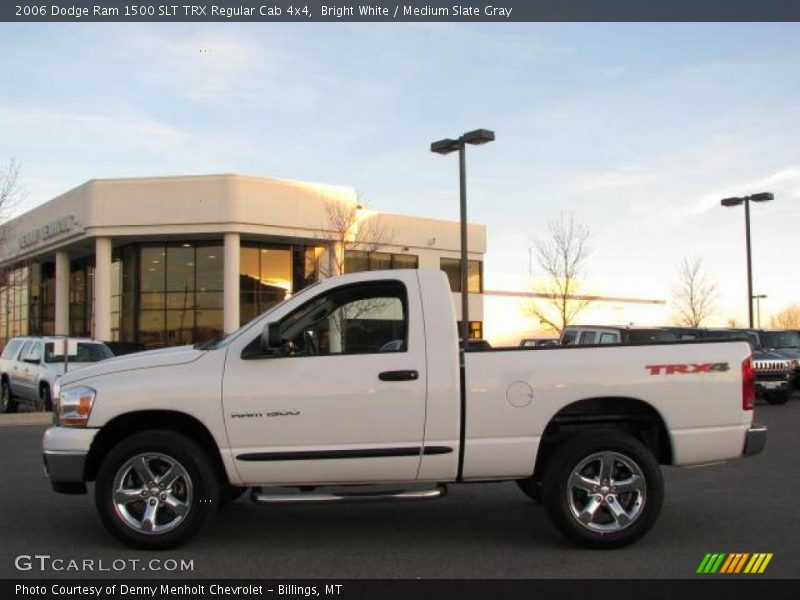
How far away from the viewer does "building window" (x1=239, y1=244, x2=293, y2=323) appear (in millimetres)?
Result: 34219

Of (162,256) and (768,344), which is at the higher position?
(162,256)

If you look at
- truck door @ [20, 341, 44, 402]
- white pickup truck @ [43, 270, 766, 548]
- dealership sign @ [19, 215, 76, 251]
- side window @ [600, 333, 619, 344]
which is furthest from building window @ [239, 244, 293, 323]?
white pickup truck @ [43, 270, 766, 548]

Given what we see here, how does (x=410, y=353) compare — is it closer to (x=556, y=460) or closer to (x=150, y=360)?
(x=556, y=460)

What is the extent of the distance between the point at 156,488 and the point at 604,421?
3350 millimetres

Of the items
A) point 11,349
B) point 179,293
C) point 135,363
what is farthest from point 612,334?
point 179,293

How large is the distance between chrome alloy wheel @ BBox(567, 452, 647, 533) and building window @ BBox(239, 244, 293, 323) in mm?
28675

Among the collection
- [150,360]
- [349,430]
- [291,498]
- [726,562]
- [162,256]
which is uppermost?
[162,256]

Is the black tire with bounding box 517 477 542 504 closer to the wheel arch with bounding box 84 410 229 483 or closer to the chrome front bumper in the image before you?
the chrome front bumper

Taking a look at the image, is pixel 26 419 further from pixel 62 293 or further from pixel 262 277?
pixel 62 293

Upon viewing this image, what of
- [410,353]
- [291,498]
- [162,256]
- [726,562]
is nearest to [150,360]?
[291,498]
